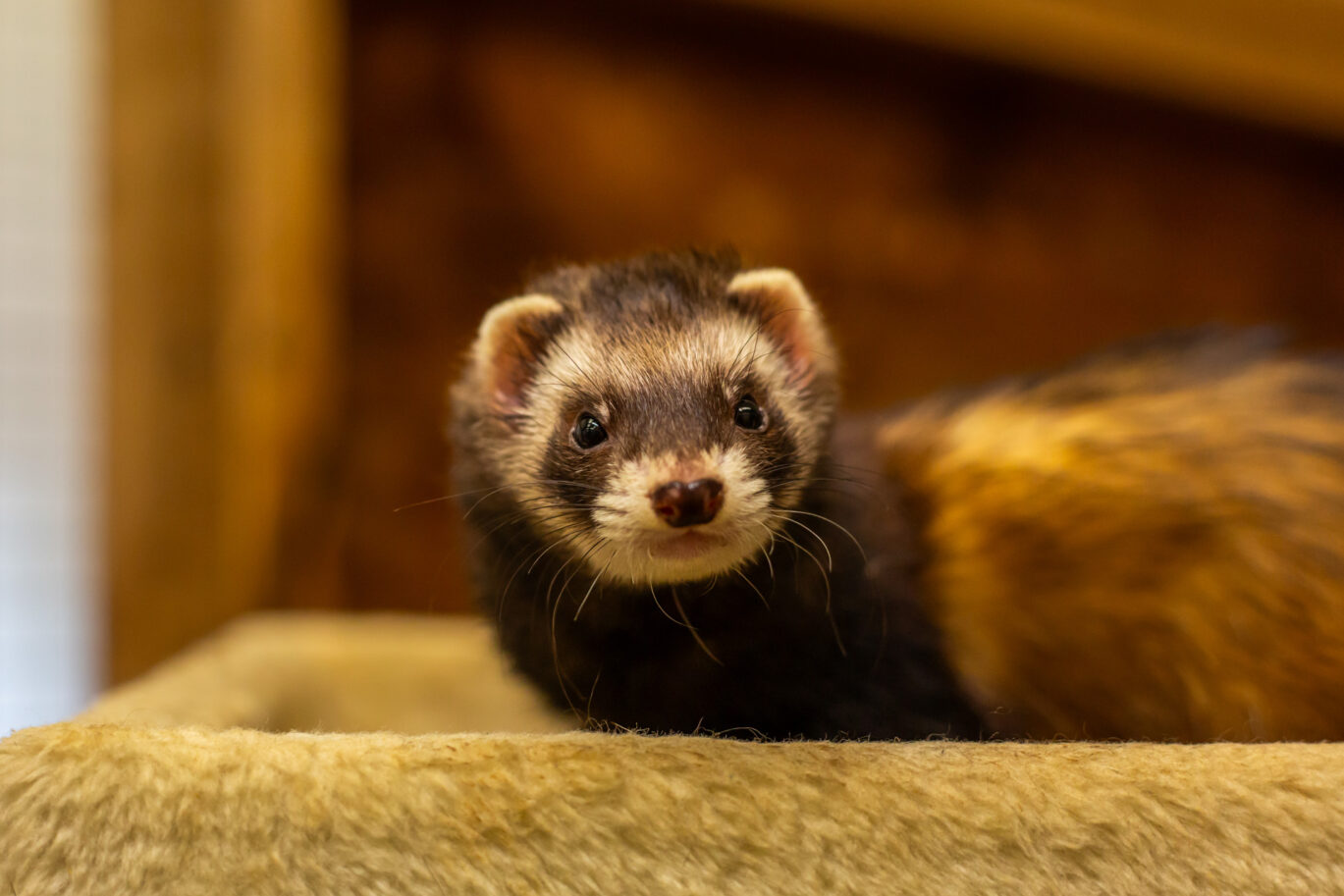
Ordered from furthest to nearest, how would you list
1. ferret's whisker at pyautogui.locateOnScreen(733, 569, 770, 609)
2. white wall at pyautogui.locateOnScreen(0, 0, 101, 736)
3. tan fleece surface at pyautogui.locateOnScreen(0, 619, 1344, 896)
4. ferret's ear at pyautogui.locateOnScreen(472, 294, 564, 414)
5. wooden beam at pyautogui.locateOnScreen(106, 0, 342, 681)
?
white wall at pyautogui.locateOnScreen(0, 0, 101, 736)
wooden beam at pyautogui.locateOnScreen(106, 0, 342, 681)
ferret's ear at pyautogui.locateOnScreen(472, 294, 564, 414)
ferret's whisker at pyautogui.locateOnScreen(733, 569, 770, 609)
tan fleece surface at pyautogui.locateOnScreen(0, 619, 1344, 896)

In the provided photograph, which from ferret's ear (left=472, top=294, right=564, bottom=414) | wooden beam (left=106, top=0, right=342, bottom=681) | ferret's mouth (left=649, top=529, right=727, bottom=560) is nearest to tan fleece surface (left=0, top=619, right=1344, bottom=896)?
ferret's mouth (left=649, top=529, right=727, bottom=560)

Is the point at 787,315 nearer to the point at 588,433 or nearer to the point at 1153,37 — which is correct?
the point at 588,433

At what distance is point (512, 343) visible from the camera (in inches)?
43.7

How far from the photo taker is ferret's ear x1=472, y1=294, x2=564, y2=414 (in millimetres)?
1096

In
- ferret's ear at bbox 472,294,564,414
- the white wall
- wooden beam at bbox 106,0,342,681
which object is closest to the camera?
ferret's ear at bbox 472,294,564,414

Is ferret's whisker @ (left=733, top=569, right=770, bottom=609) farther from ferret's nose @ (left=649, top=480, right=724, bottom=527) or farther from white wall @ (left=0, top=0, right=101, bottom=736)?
white wall @ (left=0, top=0, right=101, bottom=736)

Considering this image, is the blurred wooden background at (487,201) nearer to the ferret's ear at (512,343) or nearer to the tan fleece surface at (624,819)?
the ferret's ear at (512,343)

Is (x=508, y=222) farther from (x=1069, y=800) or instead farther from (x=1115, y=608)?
(x=1069, y=800)

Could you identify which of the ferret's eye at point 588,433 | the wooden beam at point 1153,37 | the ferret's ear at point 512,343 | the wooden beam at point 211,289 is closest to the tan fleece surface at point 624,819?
the ferret's eye at point 588,433

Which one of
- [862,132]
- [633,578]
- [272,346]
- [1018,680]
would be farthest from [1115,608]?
[272,346]

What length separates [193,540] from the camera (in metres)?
1.86

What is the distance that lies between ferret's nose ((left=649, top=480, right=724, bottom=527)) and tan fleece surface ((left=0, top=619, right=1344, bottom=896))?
A: 0.17 m

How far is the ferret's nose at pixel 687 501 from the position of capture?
2.70 feet

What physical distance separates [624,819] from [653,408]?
0.34 m
